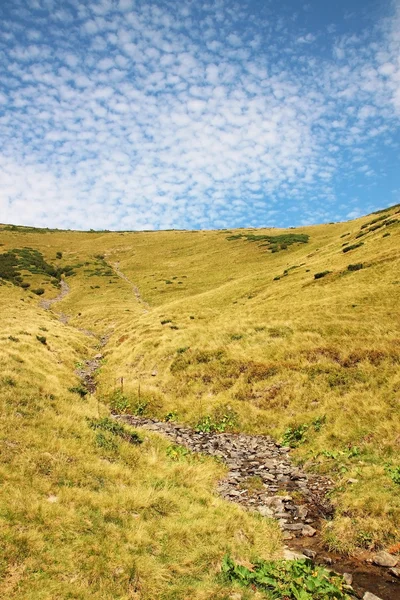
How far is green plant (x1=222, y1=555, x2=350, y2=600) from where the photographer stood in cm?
779

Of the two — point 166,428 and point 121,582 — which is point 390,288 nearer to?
point 166,428

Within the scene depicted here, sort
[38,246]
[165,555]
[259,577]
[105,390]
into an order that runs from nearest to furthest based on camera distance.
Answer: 1. [259,577]
2. [165,555]
3. [105,390]
4. [38,246]

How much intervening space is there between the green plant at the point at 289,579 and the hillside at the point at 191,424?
436 millimetres

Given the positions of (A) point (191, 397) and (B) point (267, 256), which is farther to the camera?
(B) point (267, 256)

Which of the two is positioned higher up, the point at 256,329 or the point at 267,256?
the point at 267,256

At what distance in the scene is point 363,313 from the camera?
27062mm

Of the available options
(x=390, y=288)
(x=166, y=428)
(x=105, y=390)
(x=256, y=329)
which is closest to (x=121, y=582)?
(x=166, y=428)

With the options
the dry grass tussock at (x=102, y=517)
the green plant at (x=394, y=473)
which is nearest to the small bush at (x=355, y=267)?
the green plant at (x=394, y=473)

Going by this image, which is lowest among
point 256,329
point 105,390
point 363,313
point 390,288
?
point 105,390

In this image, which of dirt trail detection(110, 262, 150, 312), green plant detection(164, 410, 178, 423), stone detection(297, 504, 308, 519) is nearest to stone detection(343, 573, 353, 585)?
stone detection(297, 504, 308, 519)

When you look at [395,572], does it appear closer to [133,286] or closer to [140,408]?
[140,408]

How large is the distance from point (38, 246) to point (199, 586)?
12487cm

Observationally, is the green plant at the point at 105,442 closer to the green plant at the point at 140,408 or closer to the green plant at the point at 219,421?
the green plant at the point at 219,421

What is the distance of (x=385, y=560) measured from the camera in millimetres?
9133
